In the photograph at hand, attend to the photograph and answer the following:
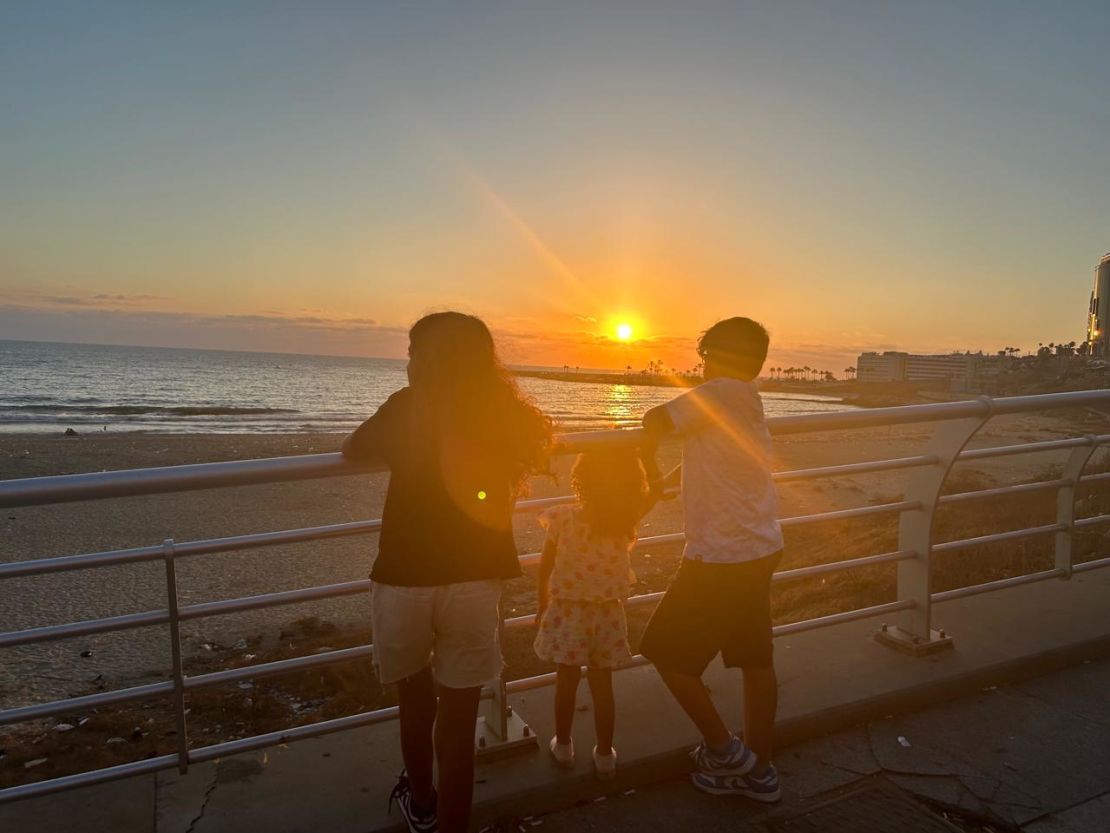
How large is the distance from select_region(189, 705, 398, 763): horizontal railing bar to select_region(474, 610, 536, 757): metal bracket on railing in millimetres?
333

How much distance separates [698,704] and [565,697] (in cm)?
45

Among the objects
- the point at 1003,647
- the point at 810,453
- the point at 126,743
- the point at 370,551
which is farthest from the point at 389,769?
the point at 810,453

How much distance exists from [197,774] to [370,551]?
6143 millimetres

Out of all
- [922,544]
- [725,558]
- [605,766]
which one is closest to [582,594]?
[725,558]

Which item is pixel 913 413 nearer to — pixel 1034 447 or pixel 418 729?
pixel 1034 447

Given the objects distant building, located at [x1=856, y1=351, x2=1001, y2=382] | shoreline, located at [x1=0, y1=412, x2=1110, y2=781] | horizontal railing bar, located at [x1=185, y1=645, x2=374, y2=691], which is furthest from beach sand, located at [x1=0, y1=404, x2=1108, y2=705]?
distant building, located at [x1=856, y1=351, x2=1001, y2=382]

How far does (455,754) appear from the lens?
2252mm

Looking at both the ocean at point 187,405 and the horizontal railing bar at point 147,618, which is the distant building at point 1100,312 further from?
the horizontal railing bar at point 147,618

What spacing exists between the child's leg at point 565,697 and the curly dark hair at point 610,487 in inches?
20.0

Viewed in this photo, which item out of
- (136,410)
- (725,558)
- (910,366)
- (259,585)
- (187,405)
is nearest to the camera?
(725,558)

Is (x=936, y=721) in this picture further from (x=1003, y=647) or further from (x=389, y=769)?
(x=389, y=769)

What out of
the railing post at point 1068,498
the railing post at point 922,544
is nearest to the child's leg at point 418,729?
the railing post at point 922,544

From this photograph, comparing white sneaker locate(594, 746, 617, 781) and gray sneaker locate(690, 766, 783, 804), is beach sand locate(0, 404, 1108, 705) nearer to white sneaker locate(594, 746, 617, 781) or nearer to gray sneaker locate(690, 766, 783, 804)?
white sneaker locate(594, 746, 617, 781)

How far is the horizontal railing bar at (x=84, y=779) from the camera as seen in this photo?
2.29 metres
